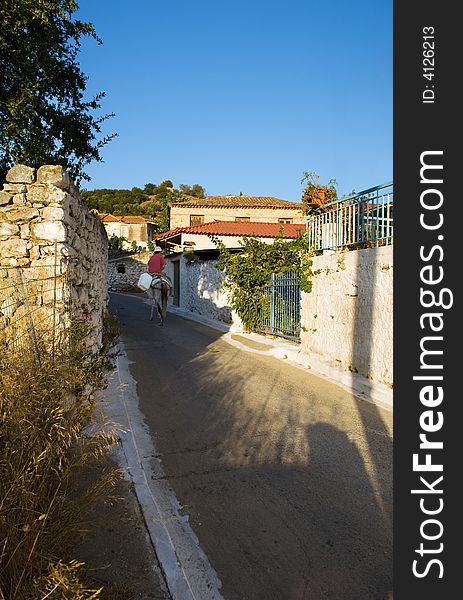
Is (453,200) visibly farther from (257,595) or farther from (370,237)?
(370,237)

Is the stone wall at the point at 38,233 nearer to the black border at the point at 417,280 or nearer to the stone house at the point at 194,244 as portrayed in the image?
the black border at the point at 417,280

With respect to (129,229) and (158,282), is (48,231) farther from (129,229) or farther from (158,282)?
(129,229)

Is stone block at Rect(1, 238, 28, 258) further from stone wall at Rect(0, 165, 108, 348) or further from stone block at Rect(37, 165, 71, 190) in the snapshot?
stone block at Rect(37, 165, 71, 190)

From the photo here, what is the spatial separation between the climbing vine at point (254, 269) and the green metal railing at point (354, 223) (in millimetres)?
3224

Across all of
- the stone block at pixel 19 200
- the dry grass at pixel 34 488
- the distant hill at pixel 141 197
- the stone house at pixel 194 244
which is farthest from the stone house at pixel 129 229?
the dry grass at pixel 34 488

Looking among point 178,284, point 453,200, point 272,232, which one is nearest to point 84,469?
point 453,200

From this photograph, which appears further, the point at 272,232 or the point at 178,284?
the point at 272,232

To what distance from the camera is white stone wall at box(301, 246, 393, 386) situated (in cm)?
683

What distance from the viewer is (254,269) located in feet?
44.0

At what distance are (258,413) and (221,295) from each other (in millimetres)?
10879

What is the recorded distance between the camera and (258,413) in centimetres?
579

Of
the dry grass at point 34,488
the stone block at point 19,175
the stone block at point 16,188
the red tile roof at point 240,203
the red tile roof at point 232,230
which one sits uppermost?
the red tile roof at point 240,203

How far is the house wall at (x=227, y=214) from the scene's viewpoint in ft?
117

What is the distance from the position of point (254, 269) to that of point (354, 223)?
578 centimetres
